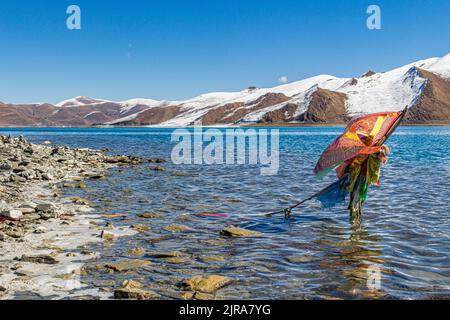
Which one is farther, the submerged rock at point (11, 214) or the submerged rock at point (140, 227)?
the submerged rock at point (140, 227)

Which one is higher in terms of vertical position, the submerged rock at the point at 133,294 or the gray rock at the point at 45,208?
the gray rock at the point at 45,208

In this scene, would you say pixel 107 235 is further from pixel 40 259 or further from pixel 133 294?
pixel 133 294

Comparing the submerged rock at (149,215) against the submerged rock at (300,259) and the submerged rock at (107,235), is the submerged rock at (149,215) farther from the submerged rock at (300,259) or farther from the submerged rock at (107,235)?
the submerged rock at (300,259)

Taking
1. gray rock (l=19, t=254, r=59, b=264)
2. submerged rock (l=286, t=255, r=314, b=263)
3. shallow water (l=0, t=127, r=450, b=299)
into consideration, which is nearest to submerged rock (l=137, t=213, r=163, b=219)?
shallow water (l=0, t=127, r=450, b=299)

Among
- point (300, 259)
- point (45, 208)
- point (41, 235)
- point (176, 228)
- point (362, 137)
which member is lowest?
point (300, 259)

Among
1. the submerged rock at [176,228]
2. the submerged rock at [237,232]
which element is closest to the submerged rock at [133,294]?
the submerged rock at [237,232]

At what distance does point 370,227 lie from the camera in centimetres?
1250

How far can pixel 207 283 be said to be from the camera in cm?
787

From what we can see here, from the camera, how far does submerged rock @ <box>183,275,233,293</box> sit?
7.70 meters

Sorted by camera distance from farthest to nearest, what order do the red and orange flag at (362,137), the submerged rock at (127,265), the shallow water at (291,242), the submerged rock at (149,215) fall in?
the submerged rock at (149,215) → the red and orange flag at (362,137) → the submerged rock at (127,265) → the shallow water at (291,242)

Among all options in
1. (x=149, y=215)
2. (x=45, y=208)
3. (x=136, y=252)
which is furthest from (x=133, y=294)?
(x=45, y=208)

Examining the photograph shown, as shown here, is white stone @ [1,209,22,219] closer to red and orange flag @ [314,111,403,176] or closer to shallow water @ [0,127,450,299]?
shallow water @ [0,127,450,299]

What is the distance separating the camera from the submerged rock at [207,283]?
303 inches

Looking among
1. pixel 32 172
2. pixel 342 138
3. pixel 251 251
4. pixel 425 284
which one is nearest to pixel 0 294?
pixel 251 251
